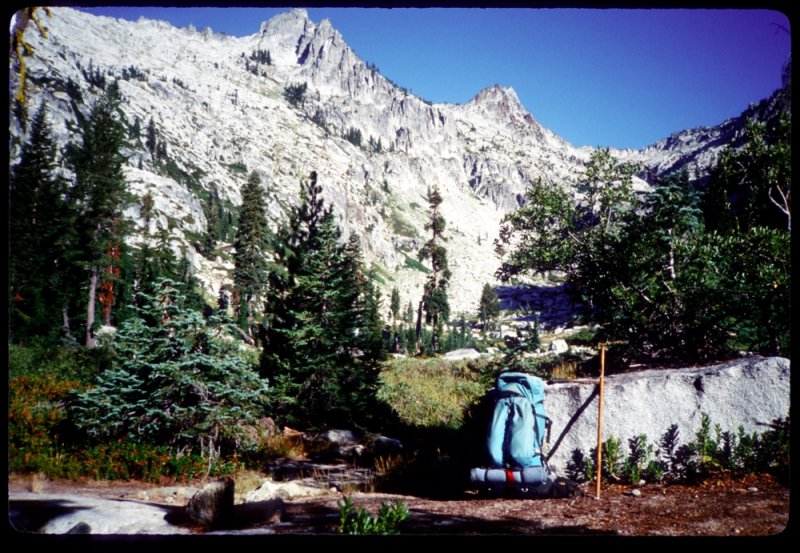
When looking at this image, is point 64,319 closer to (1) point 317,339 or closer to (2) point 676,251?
(1) point 317,339

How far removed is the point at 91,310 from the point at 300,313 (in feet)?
23.7

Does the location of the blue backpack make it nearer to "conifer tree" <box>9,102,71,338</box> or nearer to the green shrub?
the green shrub

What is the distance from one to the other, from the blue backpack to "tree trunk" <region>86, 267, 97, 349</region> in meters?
11.8

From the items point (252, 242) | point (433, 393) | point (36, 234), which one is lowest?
point (433, 393)

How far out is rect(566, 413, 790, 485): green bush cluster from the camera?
4.16 m

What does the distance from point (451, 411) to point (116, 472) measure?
24.6 ft

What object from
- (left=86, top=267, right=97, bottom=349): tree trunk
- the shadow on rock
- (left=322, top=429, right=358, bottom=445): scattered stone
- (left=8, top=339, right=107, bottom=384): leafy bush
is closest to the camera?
the shadow on rock

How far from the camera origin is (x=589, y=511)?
3680 mm

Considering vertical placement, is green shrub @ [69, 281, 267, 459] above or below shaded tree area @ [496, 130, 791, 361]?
below

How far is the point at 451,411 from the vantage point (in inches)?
→ 389

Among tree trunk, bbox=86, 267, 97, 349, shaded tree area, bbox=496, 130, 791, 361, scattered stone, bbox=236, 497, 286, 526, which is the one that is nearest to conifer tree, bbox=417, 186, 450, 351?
shaded tree area, bbox=496, 130, 791, 361

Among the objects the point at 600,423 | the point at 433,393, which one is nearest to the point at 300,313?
the point at 433,393

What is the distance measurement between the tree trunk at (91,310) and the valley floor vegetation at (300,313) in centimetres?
8

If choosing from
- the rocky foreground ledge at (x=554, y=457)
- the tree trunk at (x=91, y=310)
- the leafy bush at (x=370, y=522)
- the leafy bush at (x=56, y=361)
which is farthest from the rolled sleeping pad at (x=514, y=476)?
the tree trunk at (x=91, y=310)
